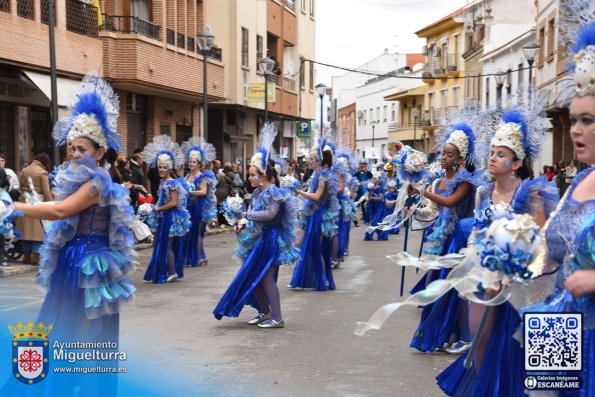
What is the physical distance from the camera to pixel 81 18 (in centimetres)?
2175

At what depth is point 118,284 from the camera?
5.72 metres

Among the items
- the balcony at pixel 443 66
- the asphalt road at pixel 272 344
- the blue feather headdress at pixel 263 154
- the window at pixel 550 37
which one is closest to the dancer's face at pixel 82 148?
the asphalt road at pixel 272 344

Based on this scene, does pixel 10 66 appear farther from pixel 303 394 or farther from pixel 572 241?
pixel 572 241

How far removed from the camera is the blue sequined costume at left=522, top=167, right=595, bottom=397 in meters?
3.73

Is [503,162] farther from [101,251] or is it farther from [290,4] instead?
[290,4]

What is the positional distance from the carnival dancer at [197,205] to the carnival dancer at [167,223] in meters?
1.15

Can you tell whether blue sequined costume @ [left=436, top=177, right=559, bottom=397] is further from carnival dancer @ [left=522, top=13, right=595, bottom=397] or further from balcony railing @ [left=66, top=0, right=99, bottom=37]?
balcony railing @ [left=66, top=0, right=99, bottom=37]

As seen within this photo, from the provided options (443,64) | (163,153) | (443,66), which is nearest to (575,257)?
(163,153)

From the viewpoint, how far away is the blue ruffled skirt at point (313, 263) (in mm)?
12156

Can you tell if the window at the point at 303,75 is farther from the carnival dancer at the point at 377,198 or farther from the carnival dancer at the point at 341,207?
the carnival dancer at the point at 341,207

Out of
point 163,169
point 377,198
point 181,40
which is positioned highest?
point 181,40

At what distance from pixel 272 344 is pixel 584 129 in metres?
4.94

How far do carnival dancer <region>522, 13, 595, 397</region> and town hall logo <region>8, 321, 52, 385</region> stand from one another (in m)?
2.92

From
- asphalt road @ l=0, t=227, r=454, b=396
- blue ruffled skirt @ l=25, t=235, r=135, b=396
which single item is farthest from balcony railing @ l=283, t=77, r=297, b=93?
blue ruffled skirt @ l=25, t=235, r=135, b=396
